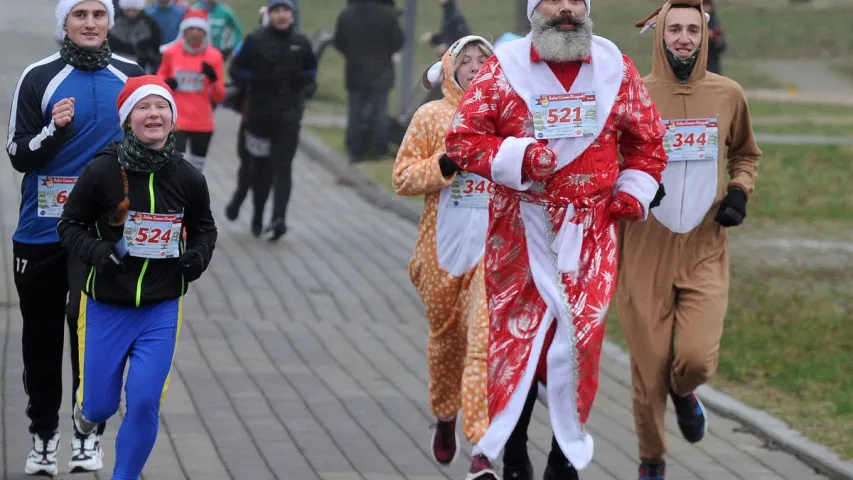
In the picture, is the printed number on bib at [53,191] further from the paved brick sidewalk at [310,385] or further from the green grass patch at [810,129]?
the green grass patch at [810,129]

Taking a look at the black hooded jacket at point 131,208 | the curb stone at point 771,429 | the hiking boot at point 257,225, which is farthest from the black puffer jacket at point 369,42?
the black hooded jacket at point 131,208

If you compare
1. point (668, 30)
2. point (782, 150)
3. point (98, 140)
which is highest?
point (668, 30)

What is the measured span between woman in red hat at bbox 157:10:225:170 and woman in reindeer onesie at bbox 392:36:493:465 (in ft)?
20.4

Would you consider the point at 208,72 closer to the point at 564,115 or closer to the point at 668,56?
the point at 668,56

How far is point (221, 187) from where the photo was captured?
52.7ft

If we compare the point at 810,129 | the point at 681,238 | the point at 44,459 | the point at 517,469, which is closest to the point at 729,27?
the point at 810,129

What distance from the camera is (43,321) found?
253 inches

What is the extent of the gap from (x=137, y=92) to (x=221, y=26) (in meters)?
12.7

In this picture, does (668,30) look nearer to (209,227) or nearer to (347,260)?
(209,227)

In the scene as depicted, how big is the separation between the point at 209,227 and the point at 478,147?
1.06 m

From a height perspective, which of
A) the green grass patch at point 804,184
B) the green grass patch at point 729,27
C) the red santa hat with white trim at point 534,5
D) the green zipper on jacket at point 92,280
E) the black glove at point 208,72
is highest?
the red santa hat with white trim at point 534,5

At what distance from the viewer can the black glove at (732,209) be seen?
6.45 meters

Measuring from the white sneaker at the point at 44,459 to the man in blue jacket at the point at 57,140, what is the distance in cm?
33

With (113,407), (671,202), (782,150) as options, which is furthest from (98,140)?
(782,150)
